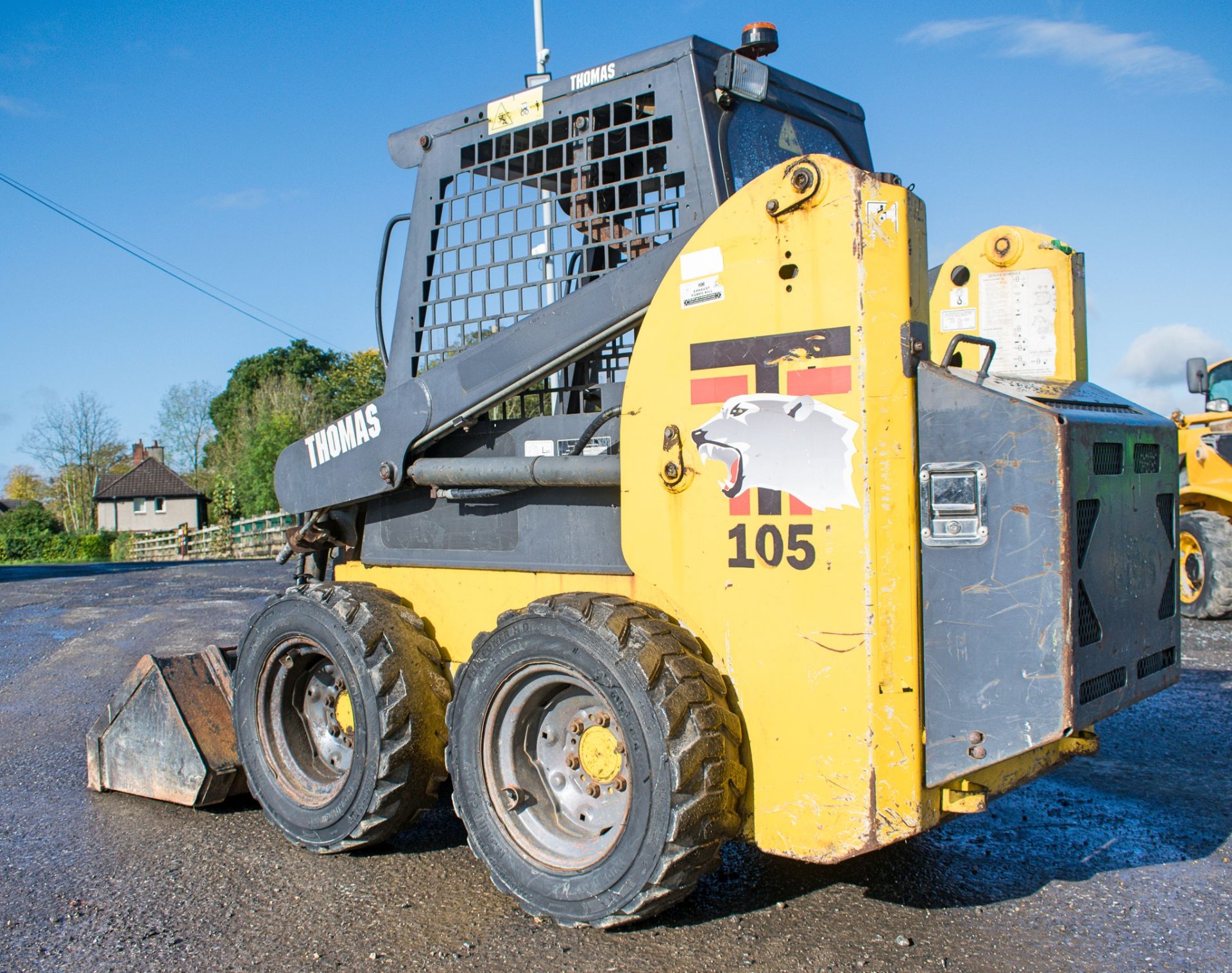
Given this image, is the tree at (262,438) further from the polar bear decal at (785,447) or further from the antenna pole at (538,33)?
the polar bear decal at (785,447)

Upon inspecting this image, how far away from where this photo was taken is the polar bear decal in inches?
123

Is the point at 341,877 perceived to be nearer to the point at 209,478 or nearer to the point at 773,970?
the point at 773,970

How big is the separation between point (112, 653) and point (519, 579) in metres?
7.54

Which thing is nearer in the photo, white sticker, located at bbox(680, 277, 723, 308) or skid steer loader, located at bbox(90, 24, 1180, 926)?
skid steer loader, located at bbox(90, 24, 1180, 926)

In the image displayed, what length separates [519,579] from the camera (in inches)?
167

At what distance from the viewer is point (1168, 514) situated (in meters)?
3.77

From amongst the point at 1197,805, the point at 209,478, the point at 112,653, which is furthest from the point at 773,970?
the point at 209,478

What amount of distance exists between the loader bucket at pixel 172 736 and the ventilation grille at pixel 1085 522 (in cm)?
374

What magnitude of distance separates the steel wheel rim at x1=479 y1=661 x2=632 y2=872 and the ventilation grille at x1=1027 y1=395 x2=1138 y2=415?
5.67ft

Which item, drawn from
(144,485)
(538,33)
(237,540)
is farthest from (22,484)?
(538,33)

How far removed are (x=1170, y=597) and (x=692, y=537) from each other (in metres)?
1.77

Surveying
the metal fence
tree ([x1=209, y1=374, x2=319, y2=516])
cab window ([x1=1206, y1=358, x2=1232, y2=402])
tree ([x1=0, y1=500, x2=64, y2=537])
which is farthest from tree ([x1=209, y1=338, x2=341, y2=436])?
cab window ([x1=1206, y1=358, x2=1232, y2=402])

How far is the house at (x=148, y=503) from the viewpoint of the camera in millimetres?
66688

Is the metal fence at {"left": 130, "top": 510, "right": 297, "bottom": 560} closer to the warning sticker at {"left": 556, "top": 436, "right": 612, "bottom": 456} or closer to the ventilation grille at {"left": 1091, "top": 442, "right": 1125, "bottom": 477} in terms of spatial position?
the warning sticker at {"left": 556, "top": 436, "right": 612, "bottom": 456}
